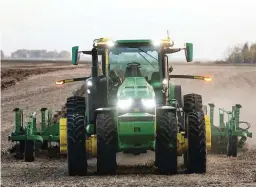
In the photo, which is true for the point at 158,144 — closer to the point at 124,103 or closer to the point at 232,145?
the point at 124,103

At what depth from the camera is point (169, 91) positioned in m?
13.6

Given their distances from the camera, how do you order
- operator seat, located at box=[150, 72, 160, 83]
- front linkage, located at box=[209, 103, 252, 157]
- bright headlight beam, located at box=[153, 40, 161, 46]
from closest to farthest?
operator seat, located at box=[150, 72, 160, 83]
bright headlight beam, located at box=[153, 40, 161, 46]
front linkage, located at box=[209, 103, 252, 157]

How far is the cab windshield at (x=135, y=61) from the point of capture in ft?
43.1

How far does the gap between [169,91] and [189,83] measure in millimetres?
30410

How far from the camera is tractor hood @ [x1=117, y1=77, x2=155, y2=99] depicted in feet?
38.8

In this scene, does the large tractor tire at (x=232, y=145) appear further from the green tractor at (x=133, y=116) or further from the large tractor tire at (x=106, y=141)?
the large tractor tire at (x=106, y=141)

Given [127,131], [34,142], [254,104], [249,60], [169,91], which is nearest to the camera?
[127,131]

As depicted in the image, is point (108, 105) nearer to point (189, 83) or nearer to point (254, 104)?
point (254, 104)

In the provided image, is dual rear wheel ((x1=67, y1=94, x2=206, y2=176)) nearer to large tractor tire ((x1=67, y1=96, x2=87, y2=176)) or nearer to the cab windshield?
large tractor tire ((x1=67, y1=96, x2=87, y2=176))

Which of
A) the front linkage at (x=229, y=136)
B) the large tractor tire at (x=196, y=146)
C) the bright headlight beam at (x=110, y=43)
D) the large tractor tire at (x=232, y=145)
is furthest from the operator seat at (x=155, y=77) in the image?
the large tractor tire at (x=232, y=145)

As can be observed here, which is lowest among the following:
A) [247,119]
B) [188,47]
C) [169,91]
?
[247,119]

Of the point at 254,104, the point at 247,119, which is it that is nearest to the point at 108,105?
the point at 247,119

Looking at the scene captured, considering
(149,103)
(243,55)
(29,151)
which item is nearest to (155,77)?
(149,103)

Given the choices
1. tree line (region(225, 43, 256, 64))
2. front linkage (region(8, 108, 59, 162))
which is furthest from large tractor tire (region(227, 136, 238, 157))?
tree line (region(225, 43, 256, 64))
